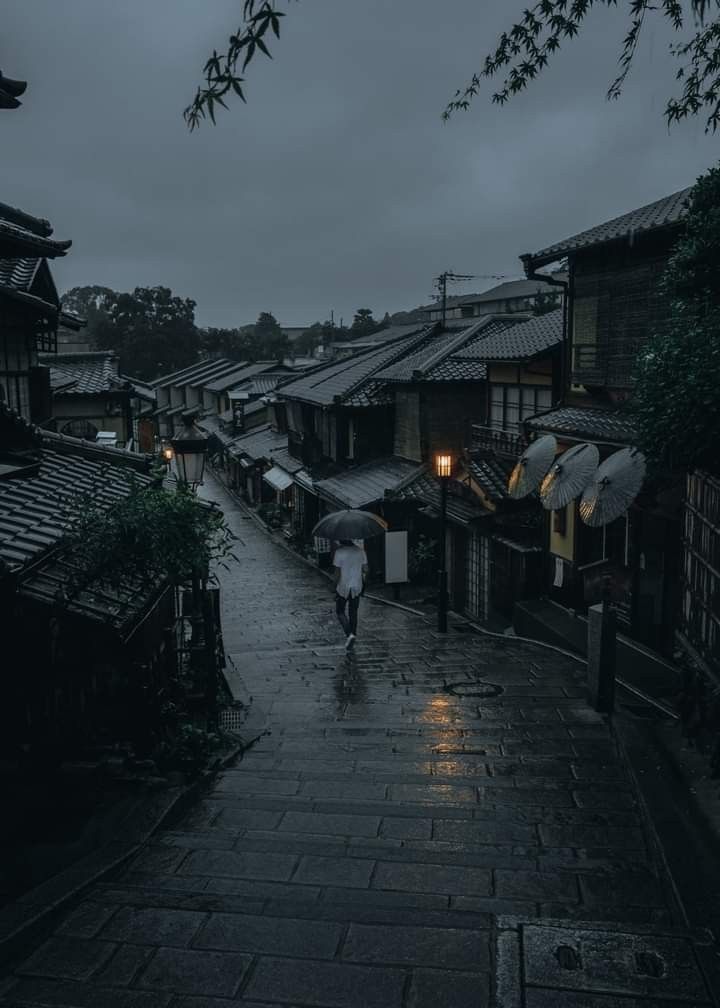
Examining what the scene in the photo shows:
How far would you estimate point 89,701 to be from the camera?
9.54m

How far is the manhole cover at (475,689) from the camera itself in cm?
1366

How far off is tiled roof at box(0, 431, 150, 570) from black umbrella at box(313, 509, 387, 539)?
4.30 metres

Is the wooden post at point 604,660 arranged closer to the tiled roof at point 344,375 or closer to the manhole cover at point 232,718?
the manhole cover at point 232,718

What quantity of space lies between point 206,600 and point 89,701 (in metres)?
2.89

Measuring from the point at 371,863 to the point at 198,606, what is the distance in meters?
5.65

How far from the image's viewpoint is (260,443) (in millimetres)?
50969

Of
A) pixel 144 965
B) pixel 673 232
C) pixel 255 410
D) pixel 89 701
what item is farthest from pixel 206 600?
pixel 255 410

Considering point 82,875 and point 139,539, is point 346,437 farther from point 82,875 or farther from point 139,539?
point 82,875

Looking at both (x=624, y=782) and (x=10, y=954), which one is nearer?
(x=10, y=954)

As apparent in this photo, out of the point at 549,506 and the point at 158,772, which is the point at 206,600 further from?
the point at 549,506

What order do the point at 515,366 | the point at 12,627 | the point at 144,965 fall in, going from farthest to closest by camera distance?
1. the point at 515,366
2. the point at 12,627
3. the point at 144,965

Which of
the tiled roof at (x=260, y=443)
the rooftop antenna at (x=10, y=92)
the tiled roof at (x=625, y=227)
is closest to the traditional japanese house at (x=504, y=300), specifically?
the tiled roof at (x=260, y=443)

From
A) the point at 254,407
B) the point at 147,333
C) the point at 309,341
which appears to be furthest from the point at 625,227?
the point at 309,341

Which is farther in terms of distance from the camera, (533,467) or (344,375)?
(344,375)
